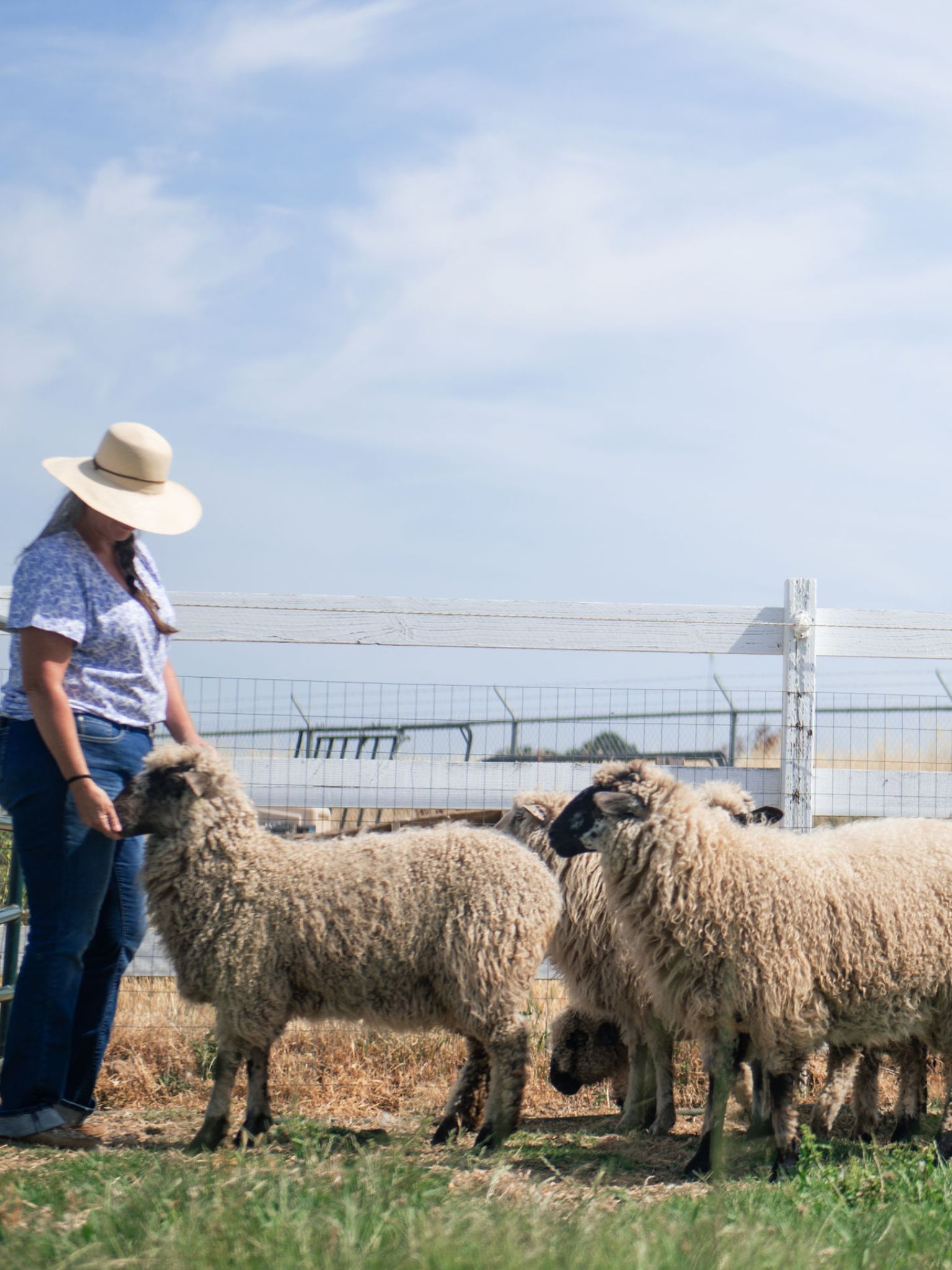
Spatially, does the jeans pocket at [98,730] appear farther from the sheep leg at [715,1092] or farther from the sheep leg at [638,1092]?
the sheep leg at [638,1092]

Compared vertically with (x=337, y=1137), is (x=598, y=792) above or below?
above

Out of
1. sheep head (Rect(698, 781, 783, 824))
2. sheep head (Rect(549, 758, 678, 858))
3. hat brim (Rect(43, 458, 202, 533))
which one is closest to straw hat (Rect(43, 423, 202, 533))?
hat brim (Rect(43, 458, 202, 533))

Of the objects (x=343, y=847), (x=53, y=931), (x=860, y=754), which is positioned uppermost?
(x=860, y=754)

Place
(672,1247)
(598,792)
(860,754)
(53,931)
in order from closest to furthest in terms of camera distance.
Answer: (672,1247), (53,931), (598,792), (860,754)

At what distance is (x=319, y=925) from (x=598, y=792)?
1.20m

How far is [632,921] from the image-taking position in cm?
464

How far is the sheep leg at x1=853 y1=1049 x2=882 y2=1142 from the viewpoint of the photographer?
17.1 ft

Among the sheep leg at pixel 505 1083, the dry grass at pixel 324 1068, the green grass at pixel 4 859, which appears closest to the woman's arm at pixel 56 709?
the sheep leg at pixel 505 1083

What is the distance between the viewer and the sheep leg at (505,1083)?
4.50m

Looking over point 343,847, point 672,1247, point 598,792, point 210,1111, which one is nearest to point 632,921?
point 598,792

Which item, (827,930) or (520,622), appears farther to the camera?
(520,622)

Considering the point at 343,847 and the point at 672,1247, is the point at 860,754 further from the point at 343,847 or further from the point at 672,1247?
the point at 672,1247

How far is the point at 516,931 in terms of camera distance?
4664mm

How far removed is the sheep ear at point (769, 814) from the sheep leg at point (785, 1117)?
1833 millimetres
